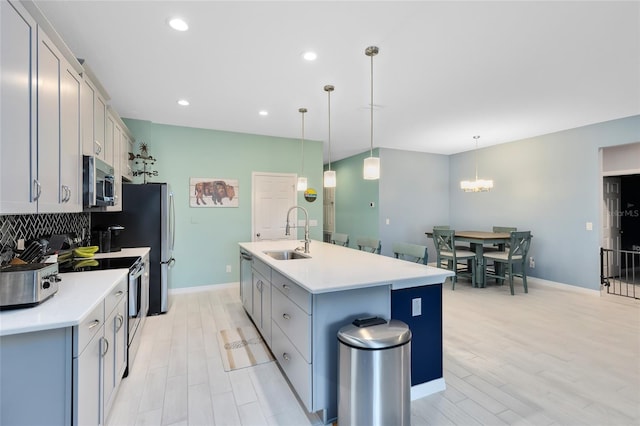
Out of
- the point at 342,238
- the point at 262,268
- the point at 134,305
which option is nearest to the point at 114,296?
the point at 134,305

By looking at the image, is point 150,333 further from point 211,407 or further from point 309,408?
point 309,408

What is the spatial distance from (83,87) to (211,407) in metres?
2.51

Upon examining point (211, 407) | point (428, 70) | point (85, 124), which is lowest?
point (211, 407)

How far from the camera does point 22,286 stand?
4.50ft

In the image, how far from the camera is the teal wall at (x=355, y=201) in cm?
666

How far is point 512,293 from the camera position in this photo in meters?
4.64

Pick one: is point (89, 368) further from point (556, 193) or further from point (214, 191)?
point (556, 193)

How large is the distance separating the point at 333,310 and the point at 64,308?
1374 millimetres

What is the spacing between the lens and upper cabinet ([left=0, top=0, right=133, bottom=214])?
4.44 feet

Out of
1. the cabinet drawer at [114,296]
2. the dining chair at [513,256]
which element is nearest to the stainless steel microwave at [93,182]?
the cabinet drawer at [114,296]

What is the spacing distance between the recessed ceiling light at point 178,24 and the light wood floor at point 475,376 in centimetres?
270

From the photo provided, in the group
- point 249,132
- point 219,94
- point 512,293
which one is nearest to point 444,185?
point 512,293

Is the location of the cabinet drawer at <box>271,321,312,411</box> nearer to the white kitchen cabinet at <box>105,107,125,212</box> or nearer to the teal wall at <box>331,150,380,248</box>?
the white kitchen cabinet at <box>105,107,125,212</box>

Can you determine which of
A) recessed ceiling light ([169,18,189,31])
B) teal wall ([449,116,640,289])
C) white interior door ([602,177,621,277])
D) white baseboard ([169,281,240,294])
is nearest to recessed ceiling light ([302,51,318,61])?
recessed ceiling light ([169,18,189,31])
